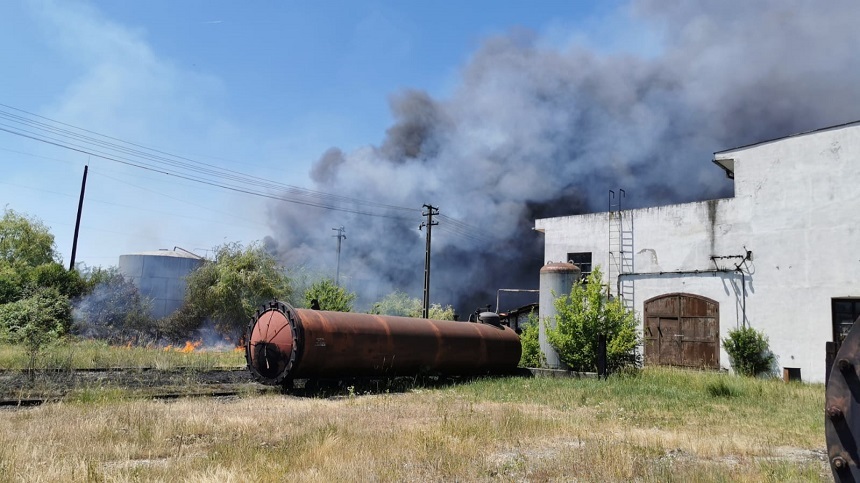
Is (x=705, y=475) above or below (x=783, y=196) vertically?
below

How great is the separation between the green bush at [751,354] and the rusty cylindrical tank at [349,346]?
868 cm

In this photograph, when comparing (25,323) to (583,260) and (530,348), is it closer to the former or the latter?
(530,348)

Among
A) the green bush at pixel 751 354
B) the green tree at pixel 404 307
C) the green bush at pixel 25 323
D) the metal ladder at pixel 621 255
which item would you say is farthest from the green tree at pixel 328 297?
the green bush at pixel 751 354

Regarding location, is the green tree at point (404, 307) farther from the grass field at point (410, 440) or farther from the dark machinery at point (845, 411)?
the dark machinery at point (845, 411)

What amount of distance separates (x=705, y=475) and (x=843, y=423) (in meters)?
3.68

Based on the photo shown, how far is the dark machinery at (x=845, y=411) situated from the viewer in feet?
7.84

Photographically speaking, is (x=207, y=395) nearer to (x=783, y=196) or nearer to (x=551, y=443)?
(x=551, y=443)

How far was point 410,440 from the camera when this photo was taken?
705 centimetres

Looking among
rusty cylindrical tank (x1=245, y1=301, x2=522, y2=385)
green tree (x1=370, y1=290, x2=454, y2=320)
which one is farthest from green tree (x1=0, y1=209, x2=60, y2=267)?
rusty cylindrical tank (x1=245, y1=301, x2=522, y2=385)

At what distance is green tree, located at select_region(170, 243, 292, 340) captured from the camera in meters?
32.6

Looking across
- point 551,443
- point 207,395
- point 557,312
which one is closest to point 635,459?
point 551,443

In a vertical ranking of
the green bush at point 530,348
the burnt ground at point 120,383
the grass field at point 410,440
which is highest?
the green bush at point 530,348

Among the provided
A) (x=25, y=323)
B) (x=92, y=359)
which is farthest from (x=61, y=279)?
(x=25, y=323)

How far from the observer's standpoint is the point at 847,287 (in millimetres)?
17328
